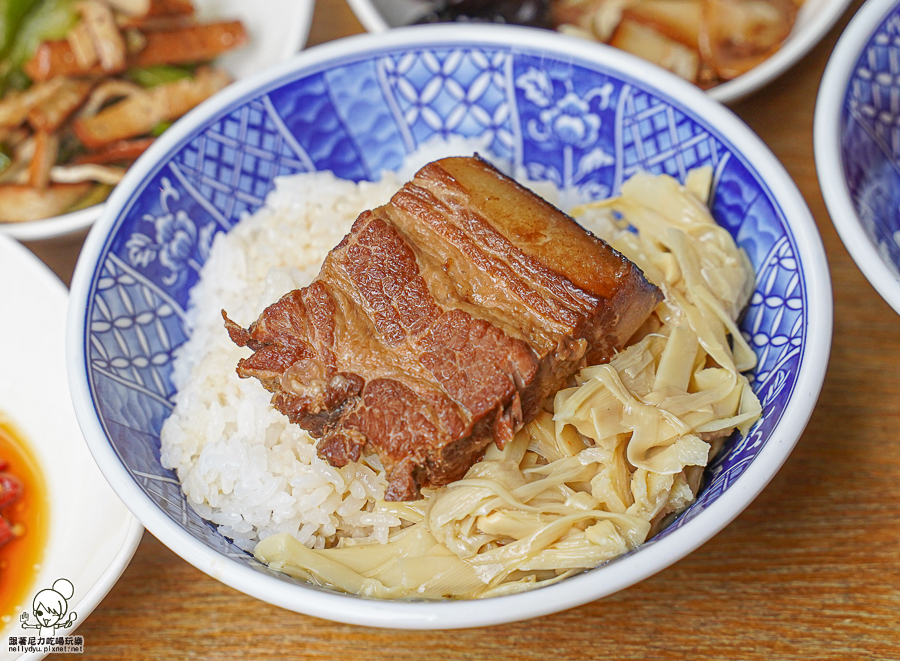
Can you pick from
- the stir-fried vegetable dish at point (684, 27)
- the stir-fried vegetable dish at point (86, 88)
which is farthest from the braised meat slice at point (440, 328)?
the stir-fried vegetable dish at point (86, 88)

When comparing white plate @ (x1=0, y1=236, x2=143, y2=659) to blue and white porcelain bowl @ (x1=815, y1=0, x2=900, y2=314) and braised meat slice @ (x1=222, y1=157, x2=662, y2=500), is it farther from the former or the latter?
blue and white porcelain bowl @ (x1=815, y1=0, x2=900, y2=314)

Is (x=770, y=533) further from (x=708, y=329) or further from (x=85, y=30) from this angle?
(x=85, y=30)

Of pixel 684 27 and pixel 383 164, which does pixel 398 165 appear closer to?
pixel 383 164

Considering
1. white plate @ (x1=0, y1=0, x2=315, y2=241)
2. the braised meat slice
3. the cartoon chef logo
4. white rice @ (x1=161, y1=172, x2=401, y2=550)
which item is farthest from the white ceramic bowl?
the cartoon chef logo

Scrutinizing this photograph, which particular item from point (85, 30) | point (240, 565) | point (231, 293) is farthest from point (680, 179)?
point (85, 30)

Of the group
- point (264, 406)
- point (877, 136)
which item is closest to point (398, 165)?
point (264, 406)

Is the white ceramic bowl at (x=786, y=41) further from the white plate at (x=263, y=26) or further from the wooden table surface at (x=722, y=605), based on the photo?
the wooden table surface at (x=722, y=605)
